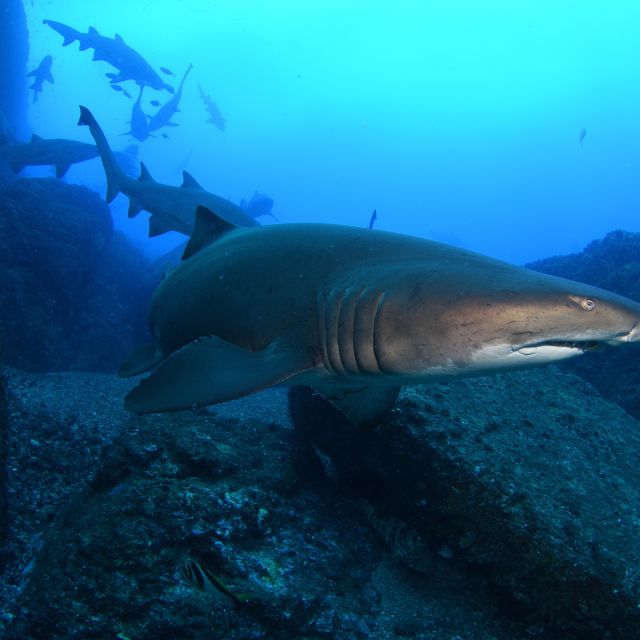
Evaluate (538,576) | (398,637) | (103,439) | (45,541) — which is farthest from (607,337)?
(103,439)

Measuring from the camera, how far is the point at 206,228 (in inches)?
149

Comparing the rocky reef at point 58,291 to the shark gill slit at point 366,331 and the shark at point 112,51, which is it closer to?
the shark gill slit at point 366,331

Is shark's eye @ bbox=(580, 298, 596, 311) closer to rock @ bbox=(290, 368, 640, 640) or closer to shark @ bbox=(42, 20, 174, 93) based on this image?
rock @ bbox=(290, 368, 640, 640)

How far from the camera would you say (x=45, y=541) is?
3178 mm

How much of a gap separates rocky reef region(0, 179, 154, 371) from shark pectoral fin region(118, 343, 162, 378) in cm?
477

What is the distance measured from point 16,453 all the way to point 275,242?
302cm

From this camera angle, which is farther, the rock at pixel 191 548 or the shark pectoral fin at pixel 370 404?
the shark pectoral fin at pixel 370 404

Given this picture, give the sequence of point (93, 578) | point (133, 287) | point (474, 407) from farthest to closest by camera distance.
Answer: point (133, 287), point (474, 407), point (93, 578)

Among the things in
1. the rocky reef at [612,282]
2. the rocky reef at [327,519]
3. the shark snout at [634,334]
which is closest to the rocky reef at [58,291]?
the rocky reef at [327,519]

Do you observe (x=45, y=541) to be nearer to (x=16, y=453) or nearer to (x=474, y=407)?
(x=16, y=453)

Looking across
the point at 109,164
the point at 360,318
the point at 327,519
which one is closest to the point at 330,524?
the point at 327,519

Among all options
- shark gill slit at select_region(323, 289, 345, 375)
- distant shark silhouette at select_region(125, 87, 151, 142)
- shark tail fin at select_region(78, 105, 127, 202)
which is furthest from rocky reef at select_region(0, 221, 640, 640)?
distant shark silhouette at select_region(125, 87, 151, 142)

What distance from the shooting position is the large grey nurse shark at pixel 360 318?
174cm

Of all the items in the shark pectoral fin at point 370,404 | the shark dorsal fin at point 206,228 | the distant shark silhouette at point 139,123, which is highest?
the distant shark silhouette at point 139,123
